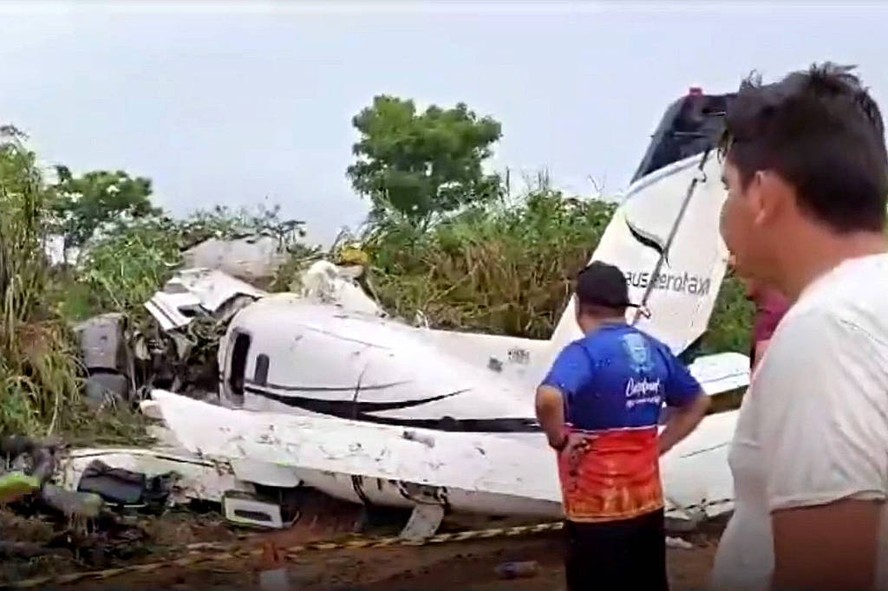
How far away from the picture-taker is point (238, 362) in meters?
6.79

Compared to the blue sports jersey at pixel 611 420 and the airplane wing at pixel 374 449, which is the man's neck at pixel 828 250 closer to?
the blue sports jersey at pixel 611 420

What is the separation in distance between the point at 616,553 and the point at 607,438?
30cm

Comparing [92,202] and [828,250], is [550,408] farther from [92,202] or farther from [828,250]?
[92,202]

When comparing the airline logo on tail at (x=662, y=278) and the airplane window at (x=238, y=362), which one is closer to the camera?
the airline logo on tail at (x=662, y=278)

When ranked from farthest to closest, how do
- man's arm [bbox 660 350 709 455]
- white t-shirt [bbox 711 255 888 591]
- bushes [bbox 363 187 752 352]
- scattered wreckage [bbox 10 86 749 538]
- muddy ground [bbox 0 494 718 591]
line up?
bushes [bbox 363 187 752 352] → scattered wreckage [bbox 10 86 749 538] → muddy ground [bbox 0 494 718 591] → man's arm [bbox 660 350 709 455] → white t-shirt [bbox 711 255 888 591]

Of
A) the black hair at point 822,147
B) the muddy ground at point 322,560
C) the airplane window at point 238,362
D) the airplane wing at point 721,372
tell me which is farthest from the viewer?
the airplane window at point 238,362

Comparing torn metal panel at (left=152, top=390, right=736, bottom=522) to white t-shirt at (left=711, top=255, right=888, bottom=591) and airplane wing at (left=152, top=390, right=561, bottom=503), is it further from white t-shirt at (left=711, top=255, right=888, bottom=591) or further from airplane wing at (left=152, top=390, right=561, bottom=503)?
white t-shirt at (left=711, top=255, right=888, bottom=591)

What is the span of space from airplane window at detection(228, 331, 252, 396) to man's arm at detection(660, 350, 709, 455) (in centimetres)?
359

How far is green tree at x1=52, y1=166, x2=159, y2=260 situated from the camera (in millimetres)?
7668

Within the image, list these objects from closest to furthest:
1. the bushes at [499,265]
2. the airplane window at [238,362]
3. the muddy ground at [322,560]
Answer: the muddy ground at [322,560] < the airplane window at [238,362] < the bushes at [499,265]

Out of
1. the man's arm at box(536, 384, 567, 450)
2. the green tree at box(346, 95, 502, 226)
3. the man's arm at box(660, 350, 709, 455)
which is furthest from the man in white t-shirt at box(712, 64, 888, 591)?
the green tree at box(346, 95, 502, 226)

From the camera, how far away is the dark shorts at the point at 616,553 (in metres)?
3.23

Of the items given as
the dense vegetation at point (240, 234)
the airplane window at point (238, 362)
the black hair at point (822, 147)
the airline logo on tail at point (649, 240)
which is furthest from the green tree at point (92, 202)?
the black hair at point (822, 147)

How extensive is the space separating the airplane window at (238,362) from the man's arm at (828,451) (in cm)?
573
